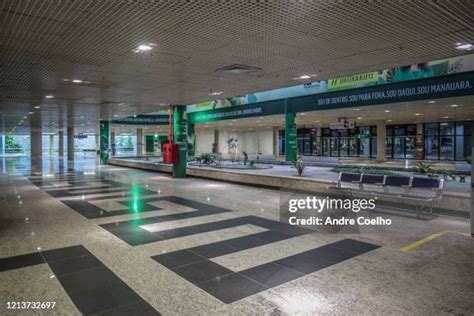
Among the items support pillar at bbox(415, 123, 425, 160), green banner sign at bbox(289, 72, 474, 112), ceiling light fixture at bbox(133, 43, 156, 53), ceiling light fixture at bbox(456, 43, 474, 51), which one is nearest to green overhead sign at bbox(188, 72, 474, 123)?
green banner sign at bbox(289, 72, 474, 112)

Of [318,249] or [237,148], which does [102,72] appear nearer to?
[318,249]

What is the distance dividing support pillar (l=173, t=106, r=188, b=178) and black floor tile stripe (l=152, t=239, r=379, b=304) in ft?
34.4

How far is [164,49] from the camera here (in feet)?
20.1

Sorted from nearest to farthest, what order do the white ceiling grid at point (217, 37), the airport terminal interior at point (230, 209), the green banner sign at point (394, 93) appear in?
the airport terminal interior at point (230, 209) < the white ceiling grid at point (217, 37) < the green banner sign at point (394, 93)

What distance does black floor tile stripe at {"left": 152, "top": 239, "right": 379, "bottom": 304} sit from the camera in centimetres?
359

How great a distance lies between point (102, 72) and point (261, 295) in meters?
6.81

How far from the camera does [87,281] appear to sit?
12.3 ft

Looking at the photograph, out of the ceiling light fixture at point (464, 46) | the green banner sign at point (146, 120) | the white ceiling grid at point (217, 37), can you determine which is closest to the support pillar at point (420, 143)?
the green banner sign at point (146, 120)

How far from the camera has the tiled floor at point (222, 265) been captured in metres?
3.25

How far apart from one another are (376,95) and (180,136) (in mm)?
8749

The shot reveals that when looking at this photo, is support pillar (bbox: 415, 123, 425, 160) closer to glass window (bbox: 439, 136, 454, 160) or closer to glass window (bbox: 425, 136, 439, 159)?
glass window (bbox: 425, 136, 439, 159)

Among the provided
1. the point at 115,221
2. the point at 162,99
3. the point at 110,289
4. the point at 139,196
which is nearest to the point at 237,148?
the point at 162,99

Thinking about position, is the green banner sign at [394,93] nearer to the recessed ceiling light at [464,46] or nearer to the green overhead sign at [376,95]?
the green overhead sign at [376,95]

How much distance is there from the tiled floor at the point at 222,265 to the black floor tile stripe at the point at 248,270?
0.01 m
